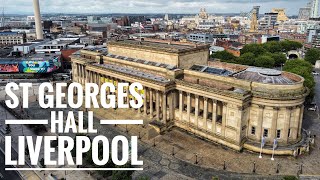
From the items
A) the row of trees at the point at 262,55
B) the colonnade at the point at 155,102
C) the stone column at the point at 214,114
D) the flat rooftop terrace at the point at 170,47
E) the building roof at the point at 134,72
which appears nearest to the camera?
the stone column at the point at 214,114

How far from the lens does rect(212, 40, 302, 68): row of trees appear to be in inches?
5561

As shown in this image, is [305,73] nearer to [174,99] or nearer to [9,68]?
[174,99]

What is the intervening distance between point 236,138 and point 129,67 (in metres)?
42.0

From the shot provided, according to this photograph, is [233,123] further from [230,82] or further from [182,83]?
[182,83]

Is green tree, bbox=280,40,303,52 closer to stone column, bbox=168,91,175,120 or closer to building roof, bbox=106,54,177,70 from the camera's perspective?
building roof, bbox=106,54,177,70

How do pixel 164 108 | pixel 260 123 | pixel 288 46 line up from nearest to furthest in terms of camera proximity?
pixel 260 123, pixel 164 108, pixel 288 46

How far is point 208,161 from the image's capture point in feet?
200

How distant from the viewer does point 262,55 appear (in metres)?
156

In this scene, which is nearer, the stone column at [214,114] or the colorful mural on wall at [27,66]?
the stone column at [214,114]

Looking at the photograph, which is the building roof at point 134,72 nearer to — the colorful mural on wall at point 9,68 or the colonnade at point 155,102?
the colonnade at point 155,102

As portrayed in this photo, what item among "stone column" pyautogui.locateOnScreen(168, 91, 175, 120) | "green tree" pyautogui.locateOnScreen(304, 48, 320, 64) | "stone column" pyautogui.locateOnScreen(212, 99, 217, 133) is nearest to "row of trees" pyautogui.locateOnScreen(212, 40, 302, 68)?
"green tree" pyautogui.locateOnScreen(304, 48, 320, 64)

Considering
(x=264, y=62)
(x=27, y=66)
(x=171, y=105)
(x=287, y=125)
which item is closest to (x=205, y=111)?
(x=171, y=105)

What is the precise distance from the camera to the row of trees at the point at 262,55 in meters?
141

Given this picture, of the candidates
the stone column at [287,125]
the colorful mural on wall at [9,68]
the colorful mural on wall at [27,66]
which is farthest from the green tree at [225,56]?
the colorful mural on wall at [9,68]
